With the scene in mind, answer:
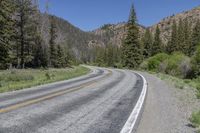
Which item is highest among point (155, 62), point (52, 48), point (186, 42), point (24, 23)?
point (24, 23)

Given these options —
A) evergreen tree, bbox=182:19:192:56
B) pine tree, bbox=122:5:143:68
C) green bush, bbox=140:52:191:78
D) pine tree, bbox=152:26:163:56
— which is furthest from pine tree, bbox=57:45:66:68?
evergreen tree, bbox=182:19:192:56

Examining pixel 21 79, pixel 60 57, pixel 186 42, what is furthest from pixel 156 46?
pixel 21 79

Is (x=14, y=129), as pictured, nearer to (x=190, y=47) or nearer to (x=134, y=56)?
(x=134, y=56)

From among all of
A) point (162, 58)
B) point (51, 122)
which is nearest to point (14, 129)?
point (51, 122)

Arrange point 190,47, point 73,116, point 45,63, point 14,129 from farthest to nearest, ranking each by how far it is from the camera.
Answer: point 190,47 → point 45,63 → point 73,116 → point 14,129

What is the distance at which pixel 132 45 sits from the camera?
7012 centimetres

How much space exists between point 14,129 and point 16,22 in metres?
42.6

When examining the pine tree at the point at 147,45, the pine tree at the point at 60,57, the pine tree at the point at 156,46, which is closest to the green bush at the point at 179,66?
the pine tree at the point at 60,57

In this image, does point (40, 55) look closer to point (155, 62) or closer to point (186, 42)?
point (155, 62)

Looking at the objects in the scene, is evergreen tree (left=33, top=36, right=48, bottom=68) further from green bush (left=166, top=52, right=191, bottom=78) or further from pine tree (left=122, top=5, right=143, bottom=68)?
green bush (left=166, top=52, right=191, bottom=78)

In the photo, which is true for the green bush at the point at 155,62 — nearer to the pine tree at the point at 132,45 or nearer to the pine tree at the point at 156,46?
the pine tree at the point at 132,45

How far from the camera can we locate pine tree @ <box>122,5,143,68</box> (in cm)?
6988

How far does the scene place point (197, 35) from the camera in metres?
82.7

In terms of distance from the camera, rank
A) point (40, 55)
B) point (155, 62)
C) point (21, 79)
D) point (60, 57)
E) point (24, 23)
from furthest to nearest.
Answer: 1. point (60, 57)
2. point (155, 62)
3. point (40, 55)
4. point (24, 23)
5. point (21, 79)
